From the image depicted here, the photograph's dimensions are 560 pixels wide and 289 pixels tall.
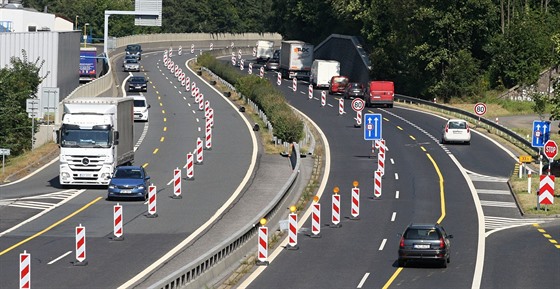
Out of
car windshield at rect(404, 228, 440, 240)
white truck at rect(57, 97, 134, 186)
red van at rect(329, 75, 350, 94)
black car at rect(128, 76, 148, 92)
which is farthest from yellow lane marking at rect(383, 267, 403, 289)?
red van at rect(329, 75, 350, 94)

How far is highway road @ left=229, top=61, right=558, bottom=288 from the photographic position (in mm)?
31047

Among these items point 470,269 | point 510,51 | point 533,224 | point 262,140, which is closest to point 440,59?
point 510,51

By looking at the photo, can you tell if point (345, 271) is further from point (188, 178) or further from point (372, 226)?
point (188, 178)

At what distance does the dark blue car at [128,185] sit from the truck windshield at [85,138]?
207 centimetres

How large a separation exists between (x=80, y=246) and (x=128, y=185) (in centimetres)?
1367

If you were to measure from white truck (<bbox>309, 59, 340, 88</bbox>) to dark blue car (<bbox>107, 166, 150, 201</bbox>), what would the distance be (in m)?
58.3

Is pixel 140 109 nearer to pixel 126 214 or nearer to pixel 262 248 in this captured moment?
pixel 126 214

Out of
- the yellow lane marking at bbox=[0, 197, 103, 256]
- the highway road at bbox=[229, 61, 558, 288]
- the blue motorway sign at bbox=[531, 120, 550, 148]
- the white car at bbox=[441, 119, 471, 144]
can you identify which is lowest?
the yellow lane marking at bbox=[0, 197, 103, 256]

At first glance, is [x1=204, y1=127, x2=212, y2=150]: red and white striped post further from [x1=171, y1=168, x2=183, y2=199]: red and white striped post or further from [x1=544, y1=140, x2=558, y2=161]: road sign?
[x1=544, y1=140, x2=558, y2=161]: road sign

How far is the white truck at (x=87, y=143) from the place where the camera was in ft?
155

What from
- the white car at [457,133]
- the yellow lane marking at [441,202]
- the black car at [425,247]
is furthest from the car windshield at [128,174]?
the white car at [457,133]

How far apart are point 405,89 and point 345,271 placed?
71498mm

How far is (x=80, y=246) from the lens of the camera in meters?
31.2

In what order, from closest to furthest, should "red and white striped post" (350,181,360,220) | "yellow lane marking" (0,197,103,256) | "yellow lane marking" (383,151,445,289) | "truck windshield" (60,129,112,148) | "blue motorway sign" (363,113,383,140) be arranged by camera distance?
1. "yellow lane marking" (383,151,445,289)
2. "yellow lane marking" (0,197,103,256)
3. "red and white striped post" (350,181,360,220)
4. "truck windshield" (60,129,112,148)
5. "blue motorway sign" (363,113,383,140)
